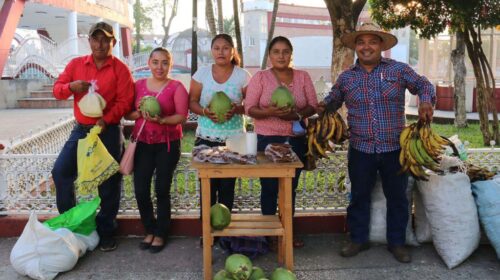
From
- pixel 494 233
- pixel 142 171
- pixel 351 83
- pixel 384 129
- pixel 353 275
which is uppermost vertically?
pixel 351 83

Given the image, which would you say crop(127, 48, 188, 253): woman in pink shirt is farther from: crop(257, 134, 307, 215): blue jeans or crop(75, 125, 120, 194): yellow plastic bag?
crop(257, 134, 307, 215): blue jeans

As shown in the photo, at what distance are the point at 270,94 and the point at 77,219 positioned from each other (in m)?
1.94

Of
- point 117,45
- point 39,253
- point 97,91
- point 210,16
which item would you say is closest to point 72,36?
point 117,45

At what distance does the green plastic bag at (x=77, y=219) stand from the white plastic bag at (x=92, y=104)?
80 centimetres

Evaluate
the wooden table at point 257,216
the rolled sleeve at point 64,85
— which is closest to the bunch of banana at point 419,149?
the wooden table at point 257,216

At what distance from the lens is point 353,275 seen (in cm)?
409

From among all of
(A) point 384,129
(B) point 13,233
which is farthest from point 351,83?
(B) point 13,233

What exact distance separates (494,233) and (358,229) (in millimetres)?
1072

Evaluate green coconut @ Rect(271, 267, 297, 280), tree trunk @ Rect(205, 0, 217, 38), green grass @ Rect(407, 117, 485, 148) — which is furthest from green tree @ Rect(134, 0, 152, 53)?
green coconut @ Rect(271, 267, 297, 280)

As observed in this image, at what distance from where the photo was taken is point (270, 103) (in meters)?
4.09

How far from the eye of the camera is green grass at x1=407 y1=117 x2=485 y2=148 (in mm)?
10594

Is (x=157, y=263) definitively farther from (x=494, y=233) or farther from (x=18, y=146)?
(x=494, y=233)

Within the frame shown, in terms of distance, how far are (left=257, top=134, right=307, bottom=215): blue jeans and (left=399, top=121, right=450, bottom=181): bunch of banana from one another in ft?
2.68

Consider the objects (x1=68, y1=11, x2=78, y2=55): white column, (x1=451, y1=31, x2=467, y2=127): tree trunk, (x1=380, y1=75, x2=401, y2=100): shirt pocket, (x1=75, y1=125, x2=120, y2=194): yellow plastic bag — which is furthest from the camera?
(x1=68, y1=11, x2=78, y2=55): white column
